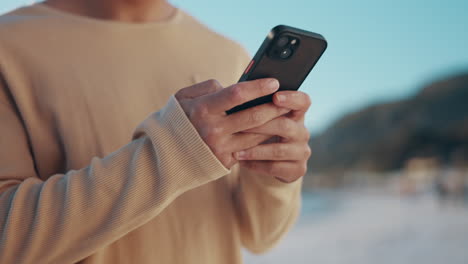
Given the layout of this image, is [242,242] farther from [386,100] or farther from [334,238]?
[386,100]

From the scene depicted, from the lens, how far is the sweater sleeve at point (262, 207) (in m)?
0.61

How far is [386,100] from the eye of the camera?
16125 mm

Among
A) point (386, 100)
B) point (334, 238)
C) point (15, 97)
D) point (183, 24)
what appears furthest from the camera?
point (386, 100)

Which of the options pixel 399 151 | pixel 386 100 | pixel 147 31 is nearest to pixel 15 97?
pixel 147 31

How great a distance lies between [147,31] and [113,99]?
157 millimetres

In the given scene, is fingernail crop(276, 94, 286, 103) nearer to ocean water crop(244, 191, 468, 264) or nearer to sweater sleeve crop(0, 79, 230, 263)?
→ sweater sleeve crop(0, 79, 230, 263)

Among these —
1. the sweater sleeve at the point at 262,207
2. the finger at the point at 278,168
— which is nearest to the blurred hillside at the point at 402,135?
the sweater sleeve at the point at 262,207

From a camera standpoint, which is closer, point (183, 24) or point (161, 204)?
point (161, 204)

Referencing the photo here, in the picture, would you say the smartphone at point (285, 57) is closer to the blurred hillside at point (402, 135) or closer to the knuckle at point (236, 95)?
the knuckle at point (236, 95)

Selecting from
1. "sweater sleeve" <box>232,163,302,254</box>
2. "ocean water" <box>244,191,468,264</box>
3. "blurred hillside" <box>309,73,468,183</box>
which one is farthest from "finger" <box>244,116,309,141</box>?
"blurred hillside" <box>309,73,468,183</box>

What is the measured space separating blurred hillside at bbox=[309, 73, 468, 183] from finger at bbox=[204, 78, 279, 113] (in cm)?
1333

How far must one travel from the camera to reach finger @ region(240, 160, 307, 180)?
52 centimetres

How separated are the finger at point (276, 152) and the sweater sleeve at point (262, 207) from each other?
0.30ft

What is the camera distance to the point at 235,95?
40cm
